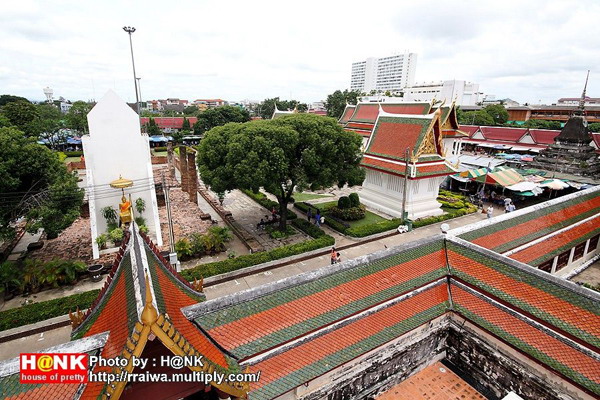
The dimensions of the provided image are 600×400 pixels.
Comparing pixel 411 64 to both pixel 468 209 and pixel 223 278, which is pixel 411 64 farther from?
pixel 223 278

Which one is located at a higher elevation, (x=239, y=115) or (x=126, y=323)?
(x=239, y=115)

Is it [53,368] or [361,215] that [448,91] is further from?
[53,368]

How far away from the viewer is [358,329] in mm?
9336

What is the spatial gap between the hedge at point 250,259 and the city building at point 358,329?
7360mm

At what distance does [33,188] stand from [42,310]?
6.60 meters

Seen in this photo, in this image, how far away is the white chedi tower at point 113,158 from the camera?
19391 millimetres

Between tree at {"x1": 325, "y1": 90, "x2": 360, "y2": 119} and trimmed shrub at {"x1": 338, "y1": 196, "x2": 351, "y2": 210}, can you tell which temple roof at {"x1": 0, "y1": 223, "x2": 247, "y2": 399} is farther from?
tree at {"x1": 325, "y1": 90, "x2": 360, "y2": 119}

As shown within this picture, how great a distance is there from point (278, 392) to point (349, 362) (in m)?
2.46

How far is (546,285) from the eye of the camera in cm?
988

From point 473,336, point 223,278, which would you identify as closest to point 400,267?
point 473,336

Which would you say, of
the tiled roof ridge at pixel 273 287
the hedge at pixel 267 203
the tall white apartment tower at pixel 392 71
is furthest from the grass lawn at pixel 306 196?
the tall white apartment tower at pixel 392 71

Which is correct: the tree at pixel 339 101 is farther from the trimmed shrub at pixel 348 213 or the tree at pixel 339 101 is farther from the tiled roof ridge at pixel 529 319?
the tiled roof ridge at pixel 529 319

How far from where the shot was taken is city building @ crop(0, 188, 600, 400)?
18.2 feet

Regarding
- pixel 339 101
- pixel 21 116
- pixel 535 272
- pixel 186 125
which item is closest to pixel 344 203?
pixel 535 272
